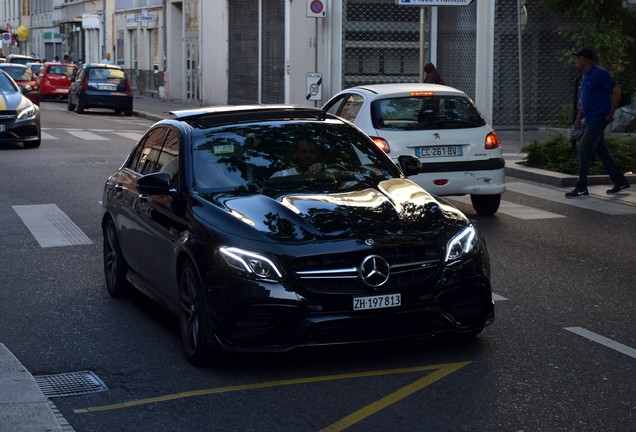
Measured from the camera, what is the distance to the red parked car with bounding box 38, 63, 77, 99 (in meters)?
50.1

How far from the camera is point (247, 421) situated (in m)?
5.95

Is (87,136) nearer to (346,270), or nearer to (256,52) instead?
(256,52)

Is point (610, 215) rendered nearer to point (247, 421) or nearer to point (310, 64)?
point (247, 421)

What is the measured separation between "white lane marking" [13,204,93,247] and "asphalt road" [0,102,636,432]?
1.56 ft

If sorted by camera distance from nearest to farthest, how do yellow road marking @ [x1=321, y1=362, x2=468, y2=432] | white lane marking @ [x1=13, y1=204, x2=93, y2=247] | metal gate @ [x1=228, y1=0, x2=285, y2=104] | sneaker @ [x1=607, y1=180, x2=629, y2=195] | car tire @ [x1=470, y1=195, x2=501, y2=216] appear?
yellow road marking @ [x1=321, y1=362, x2=468, y2=432], white lane marking @ [x1=13, y1=204, x2=93, y2=247], car tire @ [x1=470, y1=195, x2=501, y2=216], sneaker @ [x1=607, y1=180, x2=629, y2=195], metal gate @ [x1=228, y1=0, x2=285, y2=104]

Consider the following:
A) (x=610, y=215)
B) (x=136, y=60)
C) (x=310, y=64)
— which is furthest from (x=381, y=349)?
(x=136, y=60)

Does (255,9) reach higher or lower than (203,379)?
higher

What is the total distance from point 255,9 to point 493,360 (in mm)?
33714

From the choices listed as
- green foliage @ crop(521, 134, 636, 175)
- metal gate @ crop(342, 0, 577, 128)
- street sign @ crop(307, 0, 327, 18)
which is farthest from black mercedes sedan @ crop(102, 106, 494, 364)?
metal gate @ crop(342, 0, 577, 128)

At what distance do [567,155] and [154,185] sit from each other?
12291 mm

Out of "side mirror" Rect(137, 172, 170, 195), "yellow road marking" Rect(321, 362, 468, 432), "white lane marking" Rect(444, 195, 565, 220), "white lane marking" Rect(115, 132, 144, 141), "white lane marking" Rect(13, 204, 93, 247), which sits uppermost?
"side mirror" Rect(137, 172, 170, 195)

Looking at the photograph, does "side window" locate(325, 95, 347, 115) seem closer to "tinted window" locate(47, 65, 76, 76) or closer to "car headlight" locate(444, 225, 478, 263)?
"car headlight" locate(444, 225, 478, 263)

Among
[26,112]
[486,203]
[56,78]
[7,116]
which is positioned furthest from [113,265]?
[56,78]

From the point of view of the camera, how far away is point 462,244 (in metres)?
7.14
